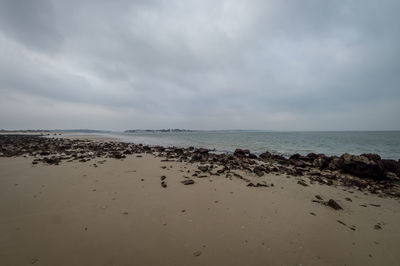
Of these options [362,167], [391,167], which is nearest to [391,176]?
[391,167]

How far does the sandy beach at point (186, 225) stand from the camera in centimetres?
248

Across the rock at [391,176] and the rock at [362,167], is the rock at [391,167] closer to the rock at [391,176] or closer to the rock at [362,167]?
the rock at [391,176]

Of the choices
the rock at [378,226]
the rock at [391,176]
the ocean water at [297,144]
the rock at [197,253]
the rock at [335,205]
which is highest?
the rock at [197,253]

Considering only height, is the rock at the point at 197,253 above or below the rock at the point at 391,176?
above

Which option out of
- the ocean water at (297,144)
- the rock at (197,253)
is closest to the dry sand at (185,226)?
the rock at (197,253)

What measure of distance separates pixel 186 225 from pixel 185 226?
1.8 inches

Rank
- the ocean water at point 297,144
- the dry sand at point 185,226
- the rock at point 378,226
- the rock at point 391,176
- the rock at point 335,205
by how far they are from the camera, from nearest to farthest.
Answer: the dry sand at point 185,226
the rock at point 378,226
the rock at point 335,205
the rock at point 391,176
the ocean water at point 297,144

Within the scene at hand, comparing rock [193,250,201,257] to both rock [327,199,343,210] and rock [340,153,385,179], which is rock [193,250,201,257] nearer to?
rock [327,199,343,210]

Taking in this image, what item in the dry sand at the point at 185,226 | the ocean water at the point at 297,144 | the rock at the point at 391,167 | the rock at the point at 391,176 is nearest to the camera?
the dry sand at the point at 185,226

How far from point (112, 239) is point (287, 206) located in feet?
14.9

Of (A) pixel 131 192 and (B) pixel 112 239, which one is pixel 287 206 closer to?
(B) pixel 112 239

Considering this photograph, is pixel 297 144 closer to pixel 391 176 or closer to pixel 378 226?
pixel 391 176

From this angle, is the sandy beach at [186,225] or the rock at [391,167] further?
the rock at [391,167]

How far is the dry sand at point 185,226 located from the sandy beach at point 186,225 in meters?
0.02
